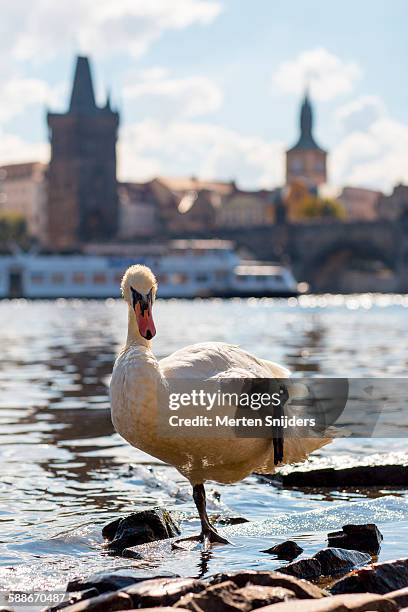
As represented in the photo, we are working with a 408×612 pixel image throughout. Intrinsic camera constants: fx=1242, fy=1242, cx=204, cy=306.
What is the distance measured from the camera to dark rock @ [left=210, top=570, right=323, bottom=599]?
17.0 ft

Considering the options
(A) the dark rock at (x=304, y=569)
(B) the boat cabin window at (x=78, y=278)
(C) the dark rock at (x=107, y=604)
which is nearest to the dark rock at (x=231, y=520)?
(A) the dark rock at (x=304, y=569)

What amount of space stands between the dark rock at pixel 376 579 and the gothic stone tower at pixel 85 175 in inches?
4510

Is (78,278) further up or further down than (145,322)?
further down

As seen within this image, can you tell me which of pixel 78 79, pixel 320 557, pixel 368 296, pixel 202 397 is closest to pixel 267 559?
pixel 320 557

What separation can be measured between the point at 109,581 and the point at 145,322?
4.94ft

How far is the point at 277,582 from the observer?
5.27 metres

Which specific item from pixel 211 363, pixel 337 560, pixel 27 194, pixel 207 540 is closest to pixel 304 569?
pixel 337 560

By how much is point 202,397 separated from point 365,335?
30135mm

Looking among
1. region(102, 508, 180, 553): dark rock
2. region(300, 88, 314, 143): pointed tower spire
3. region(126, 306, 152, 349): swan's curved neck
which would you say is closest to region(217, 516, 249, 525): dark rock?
region(102, 508, 180, 553): dark rock

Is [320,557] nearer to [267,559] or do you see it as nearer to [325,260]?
[267,559]

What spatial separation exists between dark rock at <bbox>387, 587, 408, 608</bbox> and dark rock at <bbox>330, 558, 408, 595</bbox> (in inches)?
18.8

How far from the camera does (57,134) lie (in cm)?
12125

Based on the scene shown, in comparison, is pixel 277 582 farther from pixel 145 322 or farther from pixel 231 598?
pixel 145 322

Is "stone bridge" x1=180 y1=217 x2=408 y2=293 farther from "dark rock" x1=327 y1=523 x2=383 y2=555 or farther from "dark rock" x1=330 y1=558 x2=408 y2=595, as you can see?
"dark rock" x1=330 y1=558 x2=408 y2=595
